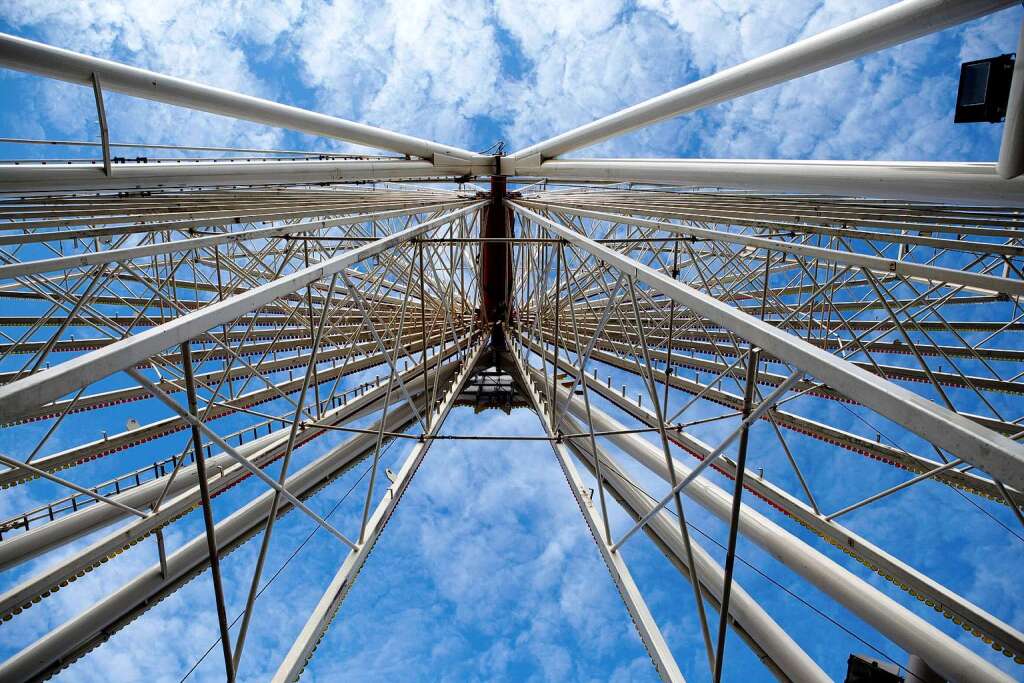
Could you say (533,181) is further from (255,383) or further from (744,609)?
(744,609)

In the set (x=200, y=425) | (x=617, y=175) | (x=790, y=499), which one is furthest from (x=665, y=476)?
(x=200, y=425)

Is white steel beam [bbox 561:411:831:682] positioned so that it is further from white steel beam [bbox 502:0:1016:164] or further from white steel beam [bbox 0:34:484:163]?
white steel beam [bbox 0:34:484:163]

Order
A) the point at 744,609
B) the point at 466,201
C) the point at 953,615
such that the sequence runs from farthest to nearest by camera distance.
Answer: the point at 466,201, the point at 744,609, the point at 953,615

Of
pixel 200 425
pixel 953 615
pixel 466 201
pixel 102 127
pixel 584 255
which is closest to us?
pixel 200 425

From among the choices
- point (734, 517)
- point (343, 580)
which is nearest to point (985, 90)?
point (734, 517)

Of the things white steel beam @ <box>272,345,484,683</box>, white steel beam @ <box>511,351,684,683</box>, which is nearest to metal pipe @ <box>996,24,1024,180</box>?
white steel beam @ <box>511,351,684,683</box>
